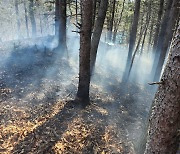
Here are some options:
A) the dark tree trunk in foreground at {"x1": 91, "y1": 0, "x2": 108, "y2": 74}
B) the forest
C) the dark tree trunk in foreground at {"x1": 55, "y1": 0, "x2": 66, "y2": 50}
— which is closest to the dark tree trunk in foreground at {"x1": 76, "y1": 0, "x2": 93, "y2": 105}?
the forest

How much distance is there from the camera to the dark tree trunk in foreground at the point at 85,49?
7.21 m

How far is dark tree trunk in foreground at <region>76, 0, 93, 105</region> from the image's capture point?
7.21 meters

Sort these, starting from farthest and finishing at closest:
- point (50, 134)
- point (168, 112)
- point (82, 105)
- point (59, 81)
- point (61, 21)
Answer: point (61, 21) → point (59, 81) → point (82, 105) → point (50, 134) → point (168, 112)

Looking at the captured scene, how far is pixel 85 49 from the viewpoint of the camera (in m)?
7.70

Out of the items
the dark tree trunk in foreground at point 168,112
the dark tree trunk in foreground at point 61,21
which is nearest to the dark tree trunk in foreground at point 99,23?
the dark tree trunk in foreground at point 61,21

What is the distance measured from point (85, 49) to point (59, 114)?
2.58 meters

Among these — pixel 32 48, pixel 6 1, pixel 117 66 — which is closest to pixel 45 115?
pixel 32 48

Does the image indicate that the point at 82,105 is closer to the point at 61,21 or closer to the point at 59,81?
the point at 59,81

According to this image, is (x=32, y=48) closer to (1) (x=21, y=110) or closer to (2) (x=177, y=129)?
(1) (x=21, y=110)

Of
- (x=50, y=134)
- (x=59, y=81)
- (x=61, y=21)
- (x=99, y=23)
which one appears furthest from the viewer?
(x=61, y=21)

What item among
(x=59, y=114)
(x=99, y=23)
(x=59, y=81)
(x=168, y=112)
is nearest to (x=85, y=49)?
(x=59, y=114)

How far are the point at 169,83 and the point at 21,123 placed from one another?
214 inches

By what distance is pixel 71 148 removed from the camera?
593cm

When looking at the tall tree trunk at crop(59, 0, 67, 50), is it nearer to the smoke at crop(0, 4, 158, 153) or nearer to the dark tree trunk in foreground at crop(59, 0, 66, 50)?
the dark tree trunk in foreground at crop(59, 0, 66, 50)
